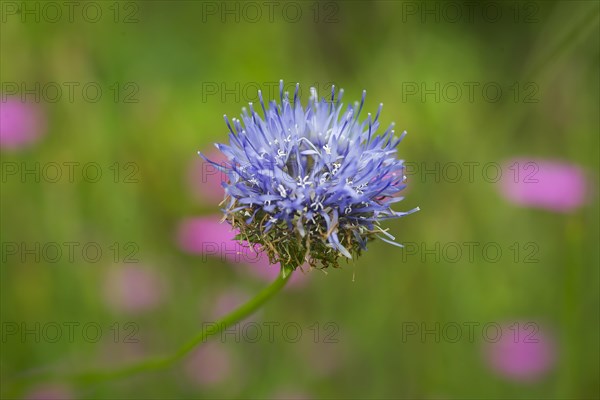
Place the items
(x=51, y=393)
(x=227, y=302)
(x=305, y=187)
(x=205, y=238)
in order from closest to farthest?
(x=305, y=187)
(x=51, y=393)
(x=205, y=238)
(x=227, y=302)

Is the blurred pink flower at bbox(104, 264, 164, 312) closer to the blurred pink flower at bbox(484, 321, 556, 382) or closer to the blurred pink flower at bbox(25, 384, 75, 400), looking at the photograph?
the blurred pink flower at bbox(25, 384, 75, 400)

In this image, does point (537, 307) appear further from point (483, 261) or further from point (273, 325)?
point (273, 325)

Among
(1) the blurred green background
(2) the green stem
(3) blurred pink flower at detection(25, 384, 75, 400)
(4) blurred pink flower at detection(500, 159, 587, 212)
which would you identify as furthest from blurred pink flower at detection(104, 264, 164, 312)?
(4) blurred pink flower at detection(500, 159, 587, 212)

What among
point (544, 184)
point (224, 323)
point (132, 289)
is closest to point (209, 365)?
point (132, 289)

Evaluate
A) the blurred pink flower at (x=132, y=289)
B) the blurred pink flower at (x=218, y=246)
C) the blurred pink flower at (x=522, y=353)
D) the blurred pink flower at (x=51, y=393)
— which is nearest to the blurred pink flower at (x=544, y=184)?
the blurred pink flower at (x=522, y=353)

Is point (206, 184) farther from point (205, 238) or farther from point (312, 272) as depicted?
point (312, 272)

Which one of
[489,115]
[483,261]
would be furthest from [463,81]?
[483,261]

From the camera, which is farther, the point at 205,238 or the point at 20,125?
the point at 20,125
